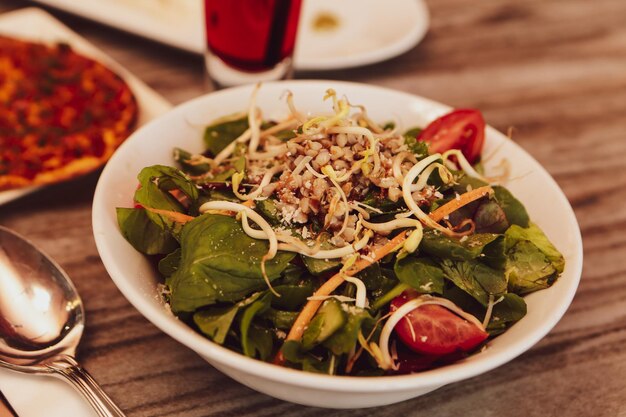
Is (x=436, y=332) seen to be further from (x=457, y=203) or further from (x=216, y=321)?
(x=216, y=321)

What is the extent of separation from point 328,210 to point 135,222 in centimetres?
41

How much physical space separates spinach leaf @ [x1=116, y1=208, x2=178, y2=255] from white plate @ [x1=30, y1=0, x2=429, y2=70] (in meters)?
1.22

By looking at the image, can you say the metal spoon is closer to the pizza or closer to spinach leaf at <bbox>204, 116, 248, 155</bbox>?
the pizza

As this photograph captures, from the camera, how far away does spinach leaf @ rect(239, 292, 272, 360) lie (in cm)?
112

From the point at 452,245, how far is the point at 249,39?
116cm

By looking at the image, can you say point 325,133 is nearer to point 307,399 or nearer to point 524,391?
point 307,399

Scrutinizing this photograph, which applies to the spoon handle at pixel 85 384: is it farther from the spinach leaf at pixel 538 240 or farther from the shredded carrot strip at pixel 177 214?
the spinach leaf at pixel 538 240

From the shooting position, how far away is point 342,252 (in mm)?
1197

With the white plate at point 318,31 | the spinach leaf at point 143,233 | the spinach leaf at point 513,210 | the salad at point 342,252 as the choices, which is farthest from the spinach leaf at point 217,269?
the white plate at point 318,31

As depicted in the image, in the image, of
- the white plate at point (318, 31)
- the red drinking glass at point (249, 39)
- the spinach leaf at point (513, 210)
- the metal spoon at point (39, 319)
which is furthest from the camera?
the white plate at point (318, 31)

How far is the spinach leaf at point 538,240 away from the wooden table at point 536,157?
0.30 m

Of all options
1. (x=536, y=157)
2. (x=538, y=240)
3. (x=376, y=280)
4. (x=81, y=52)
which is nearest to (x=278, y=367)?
(x=376, y=280)

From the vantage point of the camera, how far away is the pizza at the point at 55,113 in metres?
1.79

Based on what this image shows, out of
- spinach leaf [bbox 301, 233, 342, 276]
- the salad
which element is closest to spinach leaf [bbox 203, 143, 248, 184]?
the salad
